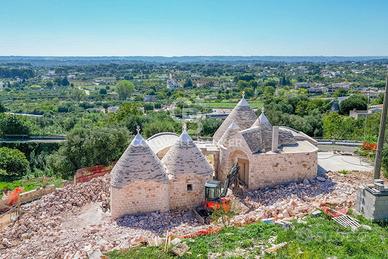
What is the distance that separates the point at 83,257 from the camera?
13320 millimetres

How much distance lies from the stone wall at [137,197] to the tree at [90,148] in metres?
12.1

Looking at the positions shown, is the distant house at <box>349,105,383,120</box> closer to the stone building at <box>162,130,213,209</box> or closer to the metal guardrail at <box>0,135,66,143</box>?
the stone building at <box>162,130,213,209</box>

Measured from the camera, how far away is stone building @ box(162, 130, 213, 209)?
19.7m

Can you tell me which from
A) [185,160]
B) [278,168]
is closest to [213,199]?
[185,160]

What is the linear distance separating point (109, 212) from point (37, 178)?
71.1 ft

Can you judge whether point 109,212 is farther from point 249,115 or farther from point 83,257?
point 249,115

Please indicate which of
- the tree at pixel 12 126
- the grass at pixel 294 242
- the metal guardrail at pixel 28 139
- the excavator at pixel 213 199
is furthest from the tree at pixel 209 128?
the grass at pixel 294 242

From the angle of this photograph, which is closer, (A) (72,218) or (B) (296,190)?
(A) (72,218)

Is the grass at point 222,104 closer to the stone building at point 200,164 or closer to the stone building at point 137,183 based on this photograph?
the stone building at point 200,164

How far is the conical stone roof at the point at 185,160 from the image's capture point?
→ 64.6 ft

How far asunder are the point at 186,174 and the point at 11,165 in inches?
1079

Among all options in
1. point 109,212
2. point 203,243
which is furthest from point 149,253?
point 109,212

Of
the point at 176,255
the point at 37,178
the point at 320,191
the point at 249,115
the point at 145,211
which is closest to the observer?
the point at 176,255

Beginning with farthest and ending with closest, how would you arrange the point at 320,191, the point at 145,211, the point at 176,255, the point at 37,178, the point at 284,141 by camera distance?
the point at 37,178 → the point at 284,141 → the point at 320,191 → the point at 145,211 → the point at 176,255
